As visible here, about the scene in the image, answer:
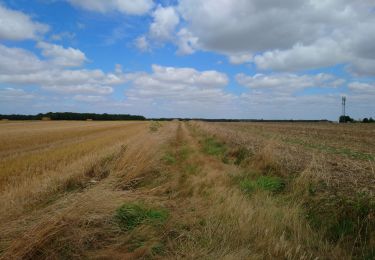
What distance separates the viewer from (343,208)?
6105 mm

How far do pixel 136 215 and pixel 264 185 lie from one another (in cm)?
397

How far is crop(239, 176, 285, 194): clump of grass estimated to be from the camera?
834cm

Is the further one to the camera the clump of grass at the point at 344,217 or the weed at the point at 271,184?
the weed at the point at 271,184

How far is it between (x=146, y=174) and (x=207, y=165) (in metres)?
3.30

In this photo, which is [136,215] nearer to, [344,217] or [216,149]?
[344,217]

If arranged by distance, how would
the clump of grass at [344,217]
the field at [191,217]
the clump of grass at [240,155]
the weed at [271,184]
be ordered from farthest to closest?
the clump of grass at [240,155] < the weed at [271,184] < the clump of grass at [344,217] < the field at [191,217]

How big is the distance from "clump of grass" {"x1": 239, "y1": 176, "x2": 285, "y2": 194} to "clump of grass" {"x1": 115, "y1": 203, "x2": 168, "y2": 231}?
2.88 meters

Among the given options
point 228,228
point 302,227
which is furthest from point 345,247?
point 228,228

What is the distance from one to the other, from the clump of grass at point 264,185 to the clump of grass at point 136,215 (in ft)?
9.46

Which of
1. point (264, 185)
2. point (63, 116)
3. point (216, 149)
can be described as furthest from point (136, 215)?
point (63, 116)

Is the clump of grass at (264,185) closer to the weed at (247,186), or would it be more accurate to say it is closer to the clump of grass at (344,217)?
the weed at (247,186)

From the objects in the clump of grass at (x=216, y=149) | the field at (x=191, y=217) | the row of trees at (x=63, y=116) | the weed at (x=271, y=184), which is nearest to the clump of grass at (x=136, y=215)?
the field at (x=191, y=217)

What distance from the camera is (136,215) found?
5.82 m

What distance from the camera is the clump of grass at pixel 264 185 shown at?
834 centimetres
